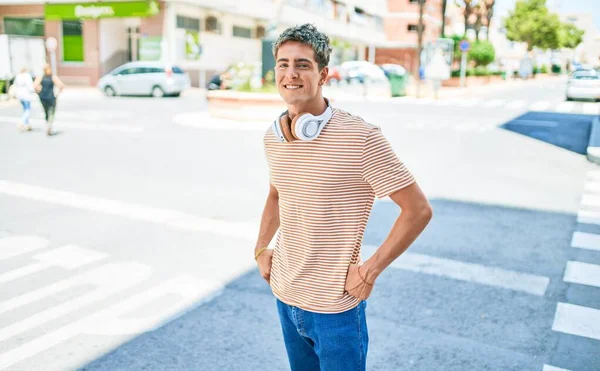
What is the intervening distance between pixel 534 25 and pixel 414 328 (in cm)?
8082

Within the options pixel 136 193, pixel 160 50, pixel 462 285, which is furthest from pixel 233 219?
pixel 160 50

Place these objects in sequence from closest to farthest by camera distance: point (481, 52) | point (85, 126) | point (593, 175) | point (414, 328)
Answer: point (414, 328) < point (593, 175) < point (85, 126) < point (481, 52)

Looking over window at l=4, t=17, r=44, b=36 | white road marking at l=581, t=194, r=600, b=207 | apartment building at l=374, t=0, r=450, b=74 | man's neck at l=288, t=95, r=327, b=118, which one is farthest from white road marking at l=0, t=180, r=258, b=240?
apartment building at l=374, t=0, r=450, b=74

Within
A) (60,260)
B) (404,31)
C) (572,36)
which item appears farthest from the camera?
(572,36)

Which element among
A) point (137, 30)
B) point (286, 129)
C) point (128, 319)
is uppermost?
point (137, 30)

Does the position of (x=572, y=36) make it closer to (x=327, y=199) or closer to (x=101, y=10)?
(x=101, y=10)

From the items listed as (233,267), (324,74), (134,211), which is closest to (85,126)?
(134,211)

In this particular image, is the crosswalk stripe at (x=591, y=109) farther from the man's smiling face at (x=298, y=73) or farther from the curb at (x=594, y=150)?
the man's smiling face at (x=298, y=73)

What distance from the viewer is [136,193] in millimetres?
8297

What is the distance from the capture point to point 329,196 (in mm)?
2045

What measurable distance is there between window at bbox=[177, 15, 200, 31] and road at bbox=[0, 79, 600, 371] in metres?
24.6

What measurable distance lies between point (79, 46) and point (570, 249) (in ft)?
116

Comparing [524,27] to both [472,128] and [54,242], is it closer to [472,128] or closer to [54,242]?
[472,128]

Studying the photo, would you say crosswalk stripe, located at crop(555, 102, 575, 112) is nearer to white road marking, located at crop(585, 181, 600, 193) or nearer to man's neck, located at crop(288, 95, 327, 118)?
white road marking, located at crop(585, 181, 600, 193)
